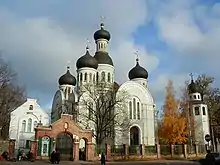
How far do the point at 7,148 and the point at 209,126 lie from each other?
34837 millimetres

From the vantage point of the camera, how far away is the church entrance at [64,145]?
120 feet

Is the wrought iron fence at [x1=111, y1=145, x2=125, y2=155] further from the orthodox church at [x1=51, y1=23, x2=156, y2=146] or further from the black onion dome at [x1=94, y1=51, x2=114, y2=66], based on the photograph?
the black onion dome at [x1=94, y1=51, x2=114, y2=66]

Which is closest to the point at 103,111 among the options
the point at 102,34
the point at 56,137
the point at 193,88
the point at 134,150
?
the point at 134,150

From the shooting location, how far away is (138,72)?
53.8 m

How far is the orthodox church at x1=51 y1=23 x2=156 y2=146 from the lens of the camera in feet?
147

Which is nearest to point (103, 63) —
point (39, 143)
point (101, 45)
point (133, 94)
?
point (101, 45)

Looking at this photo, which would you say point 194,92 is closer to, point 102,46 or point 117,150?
point 102,46

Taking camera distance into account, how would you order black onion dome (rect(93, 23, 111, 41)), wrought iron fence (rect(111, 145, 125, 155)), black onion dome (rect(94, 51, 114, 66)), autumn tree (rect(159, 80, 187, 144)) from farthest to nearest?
black onion dome (rect(93, 23, 111, 41)), black onion dome (rect(94, 51, 114, 66)), autumn tree (rect(159, 80, 187, 144)), wrought iron fence (rect(111, 145, 125, 155))

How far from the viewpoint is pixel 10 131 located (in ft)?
151

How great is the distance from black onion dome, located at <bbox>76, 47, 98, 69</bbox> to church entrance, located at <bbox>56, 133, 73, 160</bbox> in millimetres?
12635

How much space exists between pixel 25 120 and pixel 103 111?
50.4 feet

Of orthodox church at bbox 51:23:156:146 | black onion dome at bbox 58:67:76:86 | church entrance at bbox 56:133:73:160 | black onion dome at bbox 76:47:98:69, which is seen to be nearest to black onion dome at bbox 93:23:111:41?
orthodox church at bbox 51:23:156:146

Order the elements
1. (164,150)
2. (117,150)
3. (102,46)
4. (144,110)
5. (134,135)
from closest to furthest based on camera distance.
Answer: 1. (117,150)
2. (164,150)
3. (134,135)
4. (144,110)
5. (102,46)

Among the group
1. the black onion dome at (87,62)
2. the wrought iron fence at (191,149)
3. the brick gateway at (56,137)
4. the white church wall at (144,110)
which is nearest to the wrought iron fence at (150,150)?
the wrought iron fence at (191,149)
